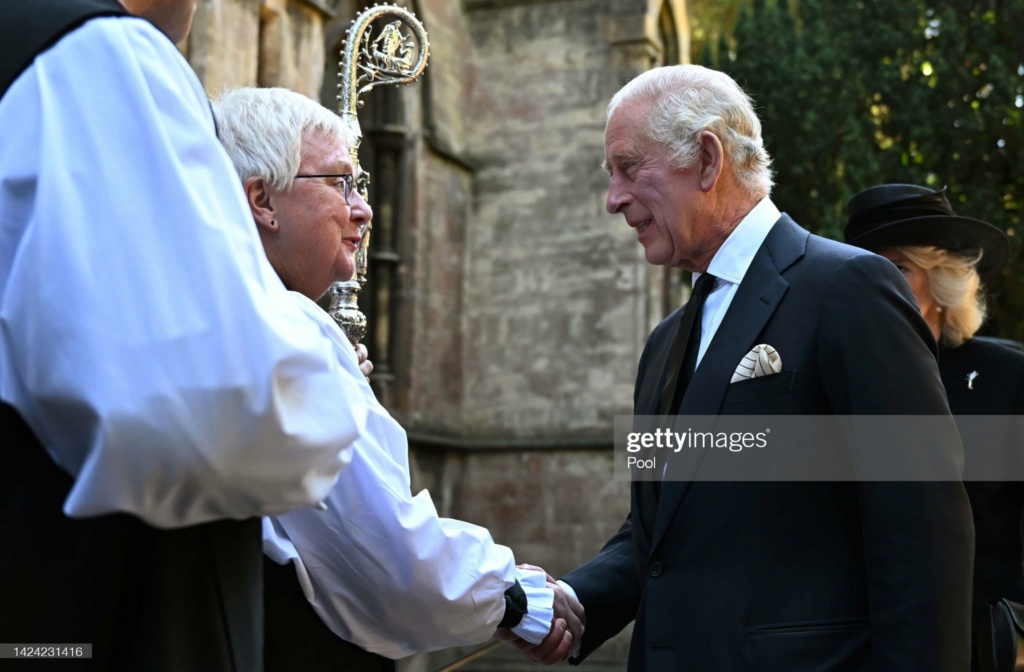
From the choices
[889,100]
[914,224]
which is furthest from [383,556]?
[889,100]

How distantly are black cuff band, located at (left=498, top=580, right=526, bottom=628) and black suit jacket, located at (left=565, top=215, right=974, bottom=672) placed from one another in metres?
0.30

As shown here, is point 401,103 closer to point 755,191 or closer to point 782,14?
point 782,14

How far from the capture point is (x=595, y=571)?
341 centimetres

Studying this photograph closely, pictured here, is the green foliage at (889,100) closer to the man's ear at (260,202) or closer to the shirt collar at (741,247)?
the shirt collar at (741,247)

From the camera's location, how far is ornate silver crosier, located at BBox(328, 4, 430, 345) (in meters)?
3.75

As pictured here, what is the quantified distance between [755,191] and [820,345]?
549 millimetres

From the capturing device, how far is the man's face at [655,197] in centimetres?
298

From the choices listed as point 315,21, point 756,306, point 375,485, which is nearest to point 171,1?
point 375,485

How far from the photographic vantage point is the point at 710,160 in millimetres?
2992

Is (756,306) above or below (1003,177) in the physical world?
below

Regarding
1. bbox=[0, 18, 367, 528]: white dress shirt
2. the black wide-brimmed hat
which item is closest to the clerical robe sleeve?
bbox=[0, 18, 367, 528]: white dress shirt

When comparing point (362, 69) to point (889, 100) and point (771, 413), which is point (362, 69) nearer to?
point (771, 413)

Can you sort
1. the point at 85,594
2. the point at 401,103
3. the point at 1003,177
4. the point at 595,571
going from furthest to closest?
the point at 401,103, the point at 1003,177, the point at 595,571, the point at 85,594

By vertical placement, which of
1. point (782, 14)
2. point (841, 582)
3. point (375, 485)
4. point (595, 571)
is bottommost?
point (595, 571)
